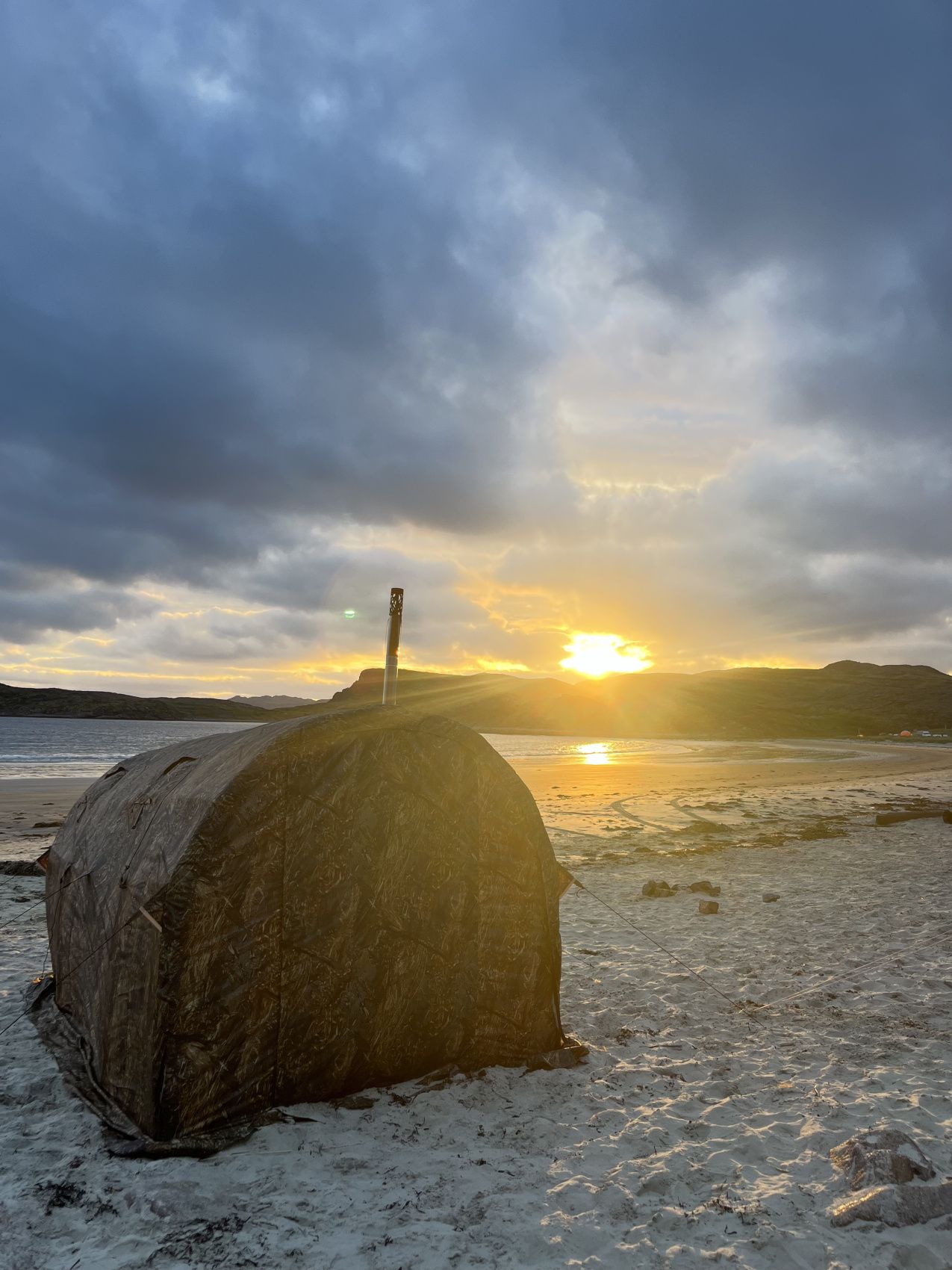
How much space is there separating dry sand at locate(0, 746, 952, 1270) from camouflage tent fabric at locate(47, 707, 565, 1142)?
404 mm

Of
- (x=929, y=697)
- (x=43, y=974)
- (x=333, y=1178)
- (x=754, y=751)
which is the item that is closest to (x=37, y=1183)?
(x=333, y=1178)

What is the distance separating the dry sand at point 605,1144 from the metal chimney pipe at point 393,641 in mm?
3917

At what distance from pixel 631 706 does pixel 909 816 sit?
133501 millimetres

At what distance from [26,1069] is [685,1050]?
228 inches

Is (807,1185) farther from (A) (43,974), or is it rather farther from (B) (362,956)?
(A) (43,974)

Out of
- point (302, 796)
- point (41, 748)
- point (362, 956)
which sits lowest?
point (41, 748)

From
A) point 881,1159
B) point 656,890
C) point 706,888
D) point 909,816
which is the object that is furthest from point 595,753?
point 881,1159

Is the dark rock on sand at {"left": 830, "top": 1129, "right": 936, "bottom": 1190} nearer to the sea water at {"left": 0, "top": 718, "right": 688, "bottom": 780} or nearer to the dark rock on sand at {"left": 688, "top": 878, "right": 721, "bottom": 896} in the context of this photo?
the dark rock on sand at {"left": 688, "top": 878, "right": 721, "bottom": 896}

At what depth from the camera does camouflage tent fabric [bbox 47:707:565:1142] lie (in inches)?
200

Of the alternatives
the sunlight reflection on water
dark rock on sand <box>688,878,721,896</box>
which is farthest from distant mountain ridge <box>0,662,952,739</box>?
dark rock on sand <box>688,878,721,896</box>

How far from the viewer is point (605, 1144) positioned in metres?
5.23

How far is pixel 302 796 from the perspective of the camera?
554cm

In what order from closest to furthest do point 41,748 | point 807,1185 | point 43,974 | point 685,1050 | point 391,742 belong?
point 807,1185 < point 391,742 < point 685,1050 < point 43,974 < point 41,748

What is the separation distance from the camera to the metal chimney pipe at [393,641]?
8383mm
